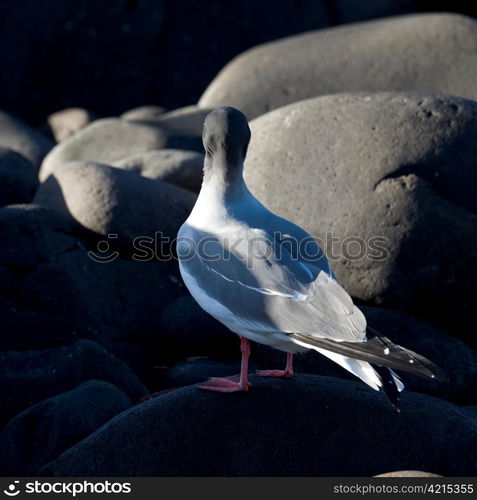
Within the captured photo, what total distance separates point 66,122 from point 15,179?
3.81 metres

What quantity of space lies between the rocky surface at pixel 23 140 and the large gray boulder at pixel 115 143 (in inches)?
32.6

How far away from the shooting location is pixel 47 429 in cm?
531

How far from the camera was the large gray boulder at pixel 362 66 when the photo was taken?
10.6m

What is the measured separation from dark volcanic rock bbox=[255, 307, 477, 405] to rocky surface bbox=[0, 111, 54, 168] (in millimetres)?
5069

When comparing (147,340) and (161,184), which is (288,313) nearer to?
(147,340)

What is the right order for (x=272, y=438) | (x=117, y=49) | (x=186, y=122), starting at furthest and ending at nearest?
(x=117, y=49), (x=186, y=122), (x=272, y=438)

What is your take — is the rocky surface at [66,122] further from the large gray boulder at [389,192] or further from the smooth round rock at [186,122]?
the large gray boulder at [389,192]

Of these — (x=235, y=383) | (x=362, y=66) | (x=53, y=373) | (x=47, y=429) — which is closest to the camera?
(x=235, y=383)

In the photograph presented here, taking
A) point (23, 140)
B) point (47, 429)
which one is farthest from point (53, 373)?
point (23, 140)

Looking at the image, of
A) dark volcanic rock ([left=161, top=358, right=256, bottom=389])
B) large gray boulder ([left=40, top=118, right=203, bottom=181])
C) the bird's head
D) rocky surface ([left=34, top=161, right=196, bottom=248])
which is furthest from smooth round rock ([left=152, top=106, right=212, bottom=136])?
the bird's head

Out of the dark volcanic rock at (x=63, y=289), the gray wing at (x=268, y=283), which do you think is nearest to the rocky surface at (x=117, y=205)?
the dark volcanic rock at (x=63, y=289)

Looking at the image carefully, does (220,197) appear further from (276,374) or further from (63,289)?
(63,289)

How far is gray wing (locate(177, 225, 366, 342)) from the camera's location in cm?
467
